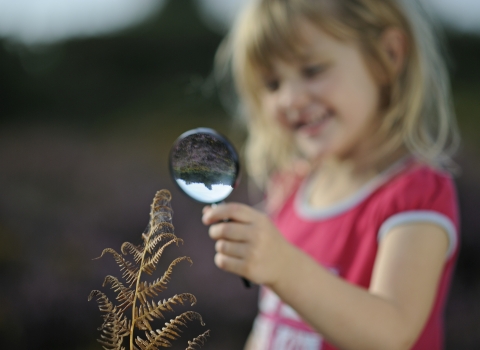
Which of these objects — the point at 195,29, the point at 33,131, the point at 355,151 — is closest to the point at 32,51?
the point at 33,131

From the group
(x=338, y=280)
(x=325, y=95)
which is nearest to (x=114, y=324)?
(x=338, y=280)

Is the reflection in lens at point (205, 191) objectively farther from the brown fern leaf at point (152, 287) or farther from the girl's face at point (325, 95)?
the girl's face at point (325, 95)

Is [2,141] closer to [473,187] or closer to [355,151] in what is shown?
[355,151]

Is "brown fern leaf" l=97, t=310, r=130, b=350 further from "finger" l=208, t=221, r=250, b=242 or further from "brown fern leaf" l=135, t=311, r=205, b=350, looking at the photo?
"finger" l=208, t=221, r=250, b=242

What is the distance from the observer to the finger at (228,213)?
2.88ft

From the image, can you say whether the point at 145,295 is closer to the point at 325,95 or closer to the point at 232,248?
the point at 232,248

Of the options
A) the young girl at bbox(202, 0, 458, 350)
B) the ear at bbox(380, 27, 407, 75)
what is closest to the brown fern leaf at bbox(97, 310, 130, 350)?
the young girl at bbox(202, 0, 458, 350)

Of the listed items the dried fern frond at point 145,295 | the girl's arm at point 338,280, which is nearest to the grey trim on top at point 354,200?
the girl's arm at point 338,280

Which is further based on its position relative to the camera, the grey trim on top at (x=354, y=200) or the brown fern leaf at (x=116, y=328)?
the grey trim on top at (x=354, y=200)

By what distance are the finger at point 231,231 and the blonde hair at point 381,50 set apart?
657 millimetres

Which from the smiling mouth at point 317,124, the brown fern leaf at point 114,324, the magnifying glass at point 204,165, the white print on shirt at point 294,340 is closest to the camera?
the brown fern leaf at point 114,324

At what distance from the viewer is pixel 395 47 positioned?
160 centimetres

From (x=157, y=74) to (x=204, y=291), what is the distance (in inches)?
115

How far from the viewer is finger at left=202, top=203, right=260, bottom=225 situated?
0.88 meters
